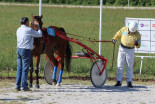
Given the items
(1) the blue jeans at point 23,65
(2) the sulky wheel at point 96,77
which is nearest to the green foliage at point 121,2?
(2) the sulky wheel at point 96,77

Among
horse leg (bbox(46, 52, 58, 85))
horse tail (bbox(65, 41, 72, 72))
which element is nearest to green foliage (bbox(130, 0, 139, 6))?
horse tail (bbox(65, 41, 72, 72))

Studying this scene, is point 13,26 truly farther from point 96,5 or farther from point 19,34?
point 19,34

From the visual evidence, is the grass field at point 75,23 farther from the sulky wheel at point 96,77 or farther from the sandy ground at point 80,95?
the sandy ground at point 80,95

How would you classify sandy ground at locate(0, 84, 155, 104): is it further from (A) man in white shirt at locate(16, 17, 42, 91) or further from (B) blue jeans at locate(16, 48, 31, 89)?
(A) man in white shirt at locate(16, 17, 42, 91)

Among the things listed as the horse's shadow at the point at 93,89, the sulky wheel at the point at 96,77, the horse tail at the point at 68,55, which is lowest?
the horse's shadow at the point at 93,89

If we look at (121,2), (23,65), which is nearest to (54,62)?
(23,65)

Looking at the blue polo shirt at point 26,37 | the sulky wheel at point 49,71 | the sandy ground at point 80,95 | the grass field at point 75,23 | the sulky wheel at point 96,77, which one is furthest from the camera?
the grass field at point 75,23

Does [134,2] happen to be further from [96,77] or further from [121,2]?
[96,77]

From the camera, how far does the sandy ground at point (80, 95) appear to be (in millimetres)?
10594

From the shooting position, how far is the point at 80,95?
1137 centimetres

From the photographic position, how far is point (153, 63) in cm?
1579

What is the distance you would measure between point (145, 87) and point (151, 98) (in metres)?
1.68

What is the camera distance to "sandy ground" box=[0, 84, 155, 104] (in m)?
10.6

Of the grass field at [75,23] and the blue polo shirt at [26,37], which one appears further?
the grass field at [75,23]
